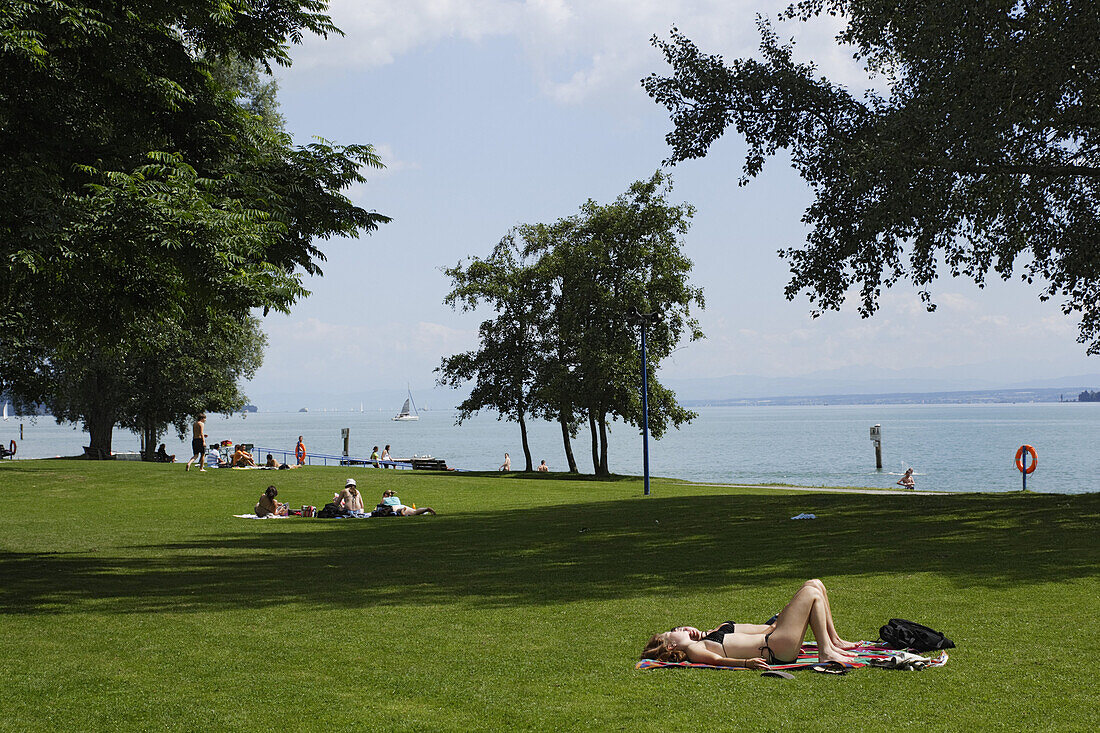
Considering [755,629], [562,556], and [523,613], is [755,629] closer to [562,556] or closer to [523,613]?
[523,613]

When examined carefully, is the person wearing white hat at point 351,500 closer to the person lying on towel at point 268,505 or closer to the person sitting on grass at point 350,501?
the person sitting on grass at point 350,501

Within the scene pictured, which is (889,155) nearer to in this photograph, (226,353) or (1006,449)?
(226,353)

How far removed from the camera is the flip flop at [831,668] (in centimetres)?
804

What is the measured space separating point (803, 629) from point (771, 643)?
297 mm

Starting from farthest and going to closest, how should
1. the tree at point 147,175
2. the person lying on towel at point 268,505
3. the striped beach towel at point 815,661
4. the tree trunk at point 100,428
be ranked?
the tree trunk at point 100,428 → the person lying on towel at point 268,505 → the tree at point 147,175 → the striped beach towel at point 815,661

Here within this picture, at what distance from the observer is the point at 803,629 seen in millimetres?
8367

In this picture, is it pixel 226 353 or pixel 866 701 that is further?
pixel 226 353

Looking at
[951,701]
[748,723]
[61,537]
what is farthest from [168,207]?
[61,537]

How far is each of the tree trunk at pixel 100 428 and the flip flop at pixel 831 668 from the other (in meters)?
46.8

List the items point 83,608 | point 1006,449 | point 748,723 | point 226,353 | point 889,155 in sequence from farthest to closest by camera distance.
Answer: point 1006,449 < point 226,353 < point 889,155 < point 83,608 < point 748,723

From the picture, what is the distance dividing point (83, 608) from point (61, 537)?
8.38 m

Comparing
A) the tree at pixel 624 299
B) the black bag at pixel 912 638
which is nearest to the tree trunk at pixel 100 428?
the tree at pixel 624 299

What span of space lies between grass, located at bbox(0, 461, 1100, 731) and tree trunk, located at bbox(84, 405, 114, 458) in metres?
26.6

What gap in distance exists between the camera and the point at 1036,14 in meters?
17.8
